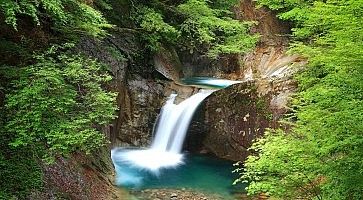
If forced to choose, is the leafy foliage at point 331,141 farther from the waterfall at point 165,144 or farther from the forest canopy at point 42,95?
the waterfall at point 165,144

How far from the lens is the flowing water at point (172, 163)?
33.9ft

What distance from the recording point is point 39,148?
6004mm

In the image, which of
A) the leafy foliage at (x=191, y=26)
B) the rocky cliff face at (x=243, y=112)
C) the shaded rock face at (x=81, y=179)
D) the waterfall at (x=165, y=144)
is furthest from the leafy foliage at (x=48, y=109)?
the rocky cliff face at (x=243, y=112)

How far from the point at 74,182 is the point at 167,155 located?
5.42m

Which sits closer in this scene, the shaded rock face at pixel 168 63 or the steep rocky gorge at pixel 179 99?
the steep rocky gorge at pixel 179 99

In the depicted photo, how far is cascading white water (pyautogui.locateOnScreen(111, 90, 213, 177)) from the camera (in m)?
12.0

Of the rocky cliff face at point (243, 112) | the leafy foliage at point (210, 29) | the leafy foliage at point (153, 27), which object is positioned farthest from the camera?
the rocky cliff face at point (243, 112)

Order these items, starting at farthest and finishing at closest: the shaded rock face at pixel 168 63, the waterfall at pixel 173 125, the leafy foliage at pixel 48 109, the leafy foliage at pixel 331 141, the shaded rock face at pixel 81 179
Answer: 1. the shaded rock face at pixel 168 63
2. the waterfall at pixel 173 125
3. the shaded rock face at pixel 81 179
4. the leafy foliage at pixel 331 141
5. the leafy foliage at pixel 48 109

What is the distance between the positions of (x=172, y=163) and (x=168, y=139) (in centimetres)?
127

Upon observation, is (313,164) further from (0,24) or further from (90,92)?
(0,24)

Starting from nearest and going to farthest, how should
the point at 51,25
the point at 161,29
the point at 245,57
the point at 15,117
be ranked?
the point at 15,117
the point at 51,25
the point at 161,29
the point at 245,57

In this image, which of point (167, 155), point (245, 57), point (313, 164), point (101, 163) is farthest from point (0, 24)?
point (245, 57)

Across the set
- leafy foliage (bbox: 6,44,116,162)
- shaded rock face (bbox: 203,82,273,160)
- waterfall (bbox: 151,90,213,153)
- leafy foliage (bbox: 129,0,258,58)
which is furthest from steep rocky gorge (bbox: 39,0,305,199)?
leafy foliage (bbox: 6,44,116,162)

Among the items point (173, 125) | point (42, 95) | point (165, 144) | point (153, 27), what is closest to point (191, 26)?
point (153, 27)
